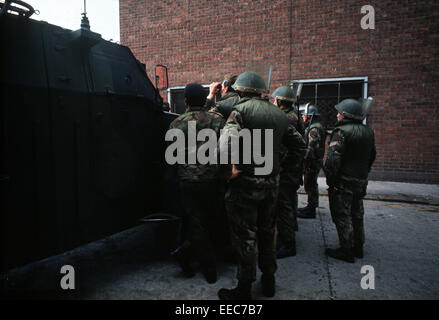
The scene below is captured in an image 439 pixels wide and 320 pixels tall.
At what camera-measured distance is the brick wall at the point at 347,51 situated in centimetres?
736

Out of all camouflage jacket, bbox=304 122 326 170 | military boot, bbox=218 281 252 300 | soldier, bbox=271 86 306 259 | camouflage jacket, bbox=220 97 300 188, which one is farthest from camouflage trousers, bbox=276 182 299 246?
camouflage jacket, bbox=304 122 326 170

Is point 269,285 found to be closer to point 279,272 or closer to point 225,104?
point 279,272

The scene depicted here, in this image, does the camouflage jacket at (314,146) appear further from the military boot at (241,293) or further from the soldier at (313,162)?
the military boot at (241,293)

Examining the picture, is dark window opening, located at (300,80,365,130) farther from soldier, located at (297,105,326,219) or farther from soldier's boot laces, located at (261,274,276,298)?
soldier's boot laces, located at (261,274,276,298)

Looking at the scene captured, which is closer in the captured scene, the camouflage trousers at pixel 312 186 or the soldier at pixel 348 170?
the soldier at pixel 348 170

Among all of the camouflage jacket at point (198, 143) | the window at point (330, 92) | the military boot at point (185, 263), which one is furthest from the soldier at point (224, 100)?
the window at point (330, 92)

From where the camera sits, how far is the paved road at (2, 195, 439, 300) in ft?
8.75

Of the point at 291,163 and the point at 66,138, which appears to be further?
the point at 291,163

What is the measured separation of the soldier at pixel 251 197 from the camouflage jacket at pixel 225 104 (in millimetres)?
683

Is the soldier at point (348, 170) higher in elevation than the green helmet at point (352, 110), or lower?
lower

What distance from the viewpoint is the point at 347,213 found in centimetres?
331

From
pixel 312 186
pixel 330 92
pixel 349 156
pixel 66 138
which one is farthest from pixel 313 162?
pixel 330 92

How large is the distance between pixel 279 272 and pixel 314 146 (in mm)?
A: 2565

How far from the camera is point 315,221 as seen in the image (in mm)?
4871
